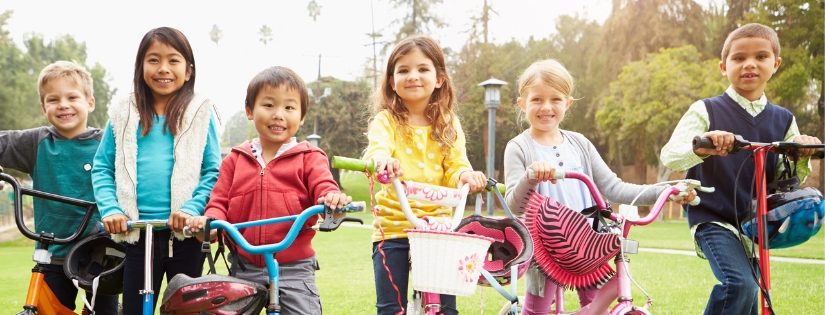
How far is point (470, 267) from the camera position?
2.57 meters

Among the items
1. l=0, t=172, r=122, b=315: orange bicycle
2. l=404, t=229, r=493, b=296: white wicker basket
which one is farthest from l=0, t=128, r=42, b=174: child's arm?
l=404, t=229, r=493, b=296: white wicker basket

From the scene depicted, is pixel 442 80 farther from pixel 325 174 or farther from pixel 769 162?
pixel 769 162

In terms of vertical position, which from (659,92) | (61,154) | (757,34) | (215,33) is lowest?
(61,154)

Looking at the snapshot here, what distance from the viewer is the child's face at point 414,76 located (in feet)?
11.9

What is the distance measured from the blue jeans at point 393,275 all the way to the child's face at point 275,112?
0.75 metres

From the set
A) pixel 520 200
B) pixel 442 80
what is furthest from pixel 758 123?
pixel 442 80

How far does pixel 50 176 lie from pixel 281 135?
1.66 m

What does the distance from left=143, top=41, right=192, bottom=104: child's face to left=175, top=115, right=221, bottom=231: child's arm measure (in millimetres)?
291

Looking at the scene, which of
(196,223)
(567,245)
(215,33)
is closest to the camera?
(196,223)

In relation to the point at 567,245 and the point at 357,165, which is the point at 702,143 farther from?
the point at 357,165

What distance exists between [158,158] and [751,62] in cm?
328

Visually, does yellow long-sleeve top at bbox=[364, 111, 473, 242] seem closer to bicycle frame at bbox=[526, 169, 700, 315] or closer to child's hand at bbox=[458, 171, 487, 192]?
child's hand at bbox=[458, 171, 487, 192]

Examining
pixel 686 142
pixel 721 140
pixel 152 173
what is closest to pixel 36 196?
pixel 152 173

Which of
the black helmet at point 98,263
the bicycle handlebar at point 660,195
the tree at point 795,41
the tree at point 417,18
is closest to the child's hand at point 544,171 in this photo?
the bicycle handlebar at point 660,195
